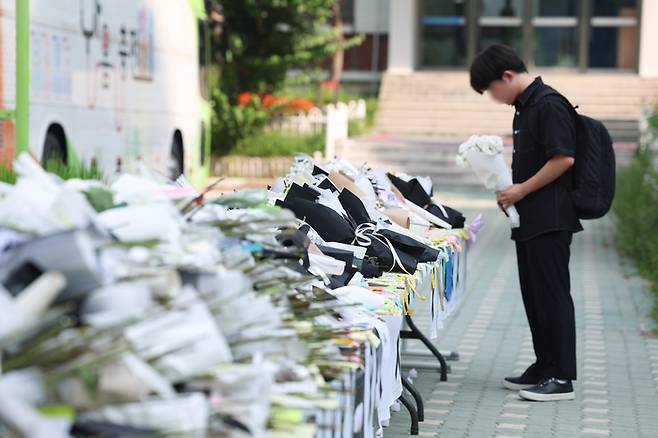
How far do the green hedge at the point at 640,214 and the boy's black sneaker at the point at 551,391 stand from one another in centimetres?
431

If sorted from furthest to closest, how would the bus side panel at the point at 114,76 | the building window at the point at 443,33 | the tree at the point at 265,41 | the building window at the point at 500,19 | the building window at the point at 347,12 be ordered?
1. the building window at the point at 347,12
2. the building window at the point at 443,33
3. the building window at the point at 500,19
4. the tree at the point at 265,41
5. the bus side panel at the point at 114,76

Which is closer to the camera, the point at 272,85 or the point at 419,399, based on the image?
the point at 419,399

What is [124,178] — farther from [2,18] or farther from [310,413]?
[2,18]

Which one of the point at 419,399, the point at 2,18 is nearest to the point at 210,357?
the point at 419,399

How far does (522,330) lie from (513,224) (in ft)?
9.36

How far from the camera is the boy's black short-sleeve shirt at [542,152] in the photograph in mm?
6574

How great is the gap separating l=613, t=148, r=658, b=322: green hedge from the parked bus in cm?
510

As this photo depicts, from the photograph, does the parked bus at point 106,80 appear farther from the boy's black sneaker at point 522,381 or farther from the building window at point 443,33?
the building window at point 443,33

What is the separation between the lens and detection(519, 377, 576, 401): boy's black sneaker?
698cm

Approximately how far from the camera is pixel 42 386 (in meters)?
2.64

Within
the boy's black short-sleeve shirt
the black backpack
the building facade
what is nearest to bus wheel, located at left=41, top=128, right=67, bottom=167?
the boy's black short-sleeve shirt

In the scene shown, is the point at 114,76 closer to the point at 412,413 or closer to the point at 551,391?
the point at 551,391

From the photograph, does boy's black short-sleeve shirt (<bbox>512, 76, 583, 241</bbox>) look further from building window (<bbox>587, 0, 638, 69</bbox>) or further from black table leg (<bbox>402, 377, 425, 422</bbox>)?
building window (<bbox>587, 0, 638, 69</bbox>)

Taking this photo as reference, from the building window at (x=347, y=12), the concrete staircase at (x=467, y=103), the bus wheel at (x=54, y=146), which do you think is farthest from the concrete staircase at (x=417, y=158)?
→ the bus wheel at (x=54, y=146)
